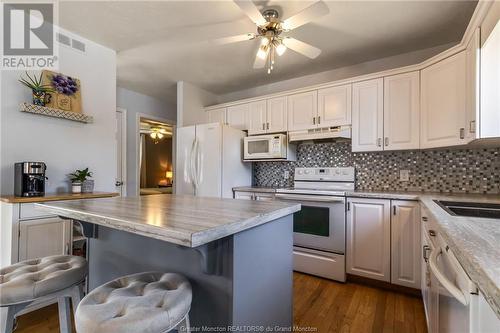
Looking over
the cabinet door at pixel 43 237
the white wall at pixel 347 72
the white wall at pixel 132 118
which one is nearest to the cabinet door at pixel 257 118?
the white wall at pixel 347 72

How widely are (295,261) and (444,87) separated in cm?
220

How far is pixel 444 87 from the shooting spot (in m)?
2.10

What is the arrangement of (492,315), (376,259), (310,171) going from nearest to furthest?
1. (492,315)
2. (376,259)
3. (310,171)

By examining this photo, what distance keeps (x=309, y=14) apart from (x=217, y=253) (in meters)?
1.59

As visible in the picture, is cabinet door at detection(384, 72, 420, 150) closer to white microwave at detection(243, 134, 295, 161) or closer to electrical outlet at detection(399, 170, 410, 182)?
electrical outlet at detection(399, 170, 410, 182)

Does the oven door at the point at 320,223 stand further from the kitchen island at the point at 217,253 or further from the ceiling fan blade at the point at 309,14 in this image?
the ceiling fan blade at the point at 309,14

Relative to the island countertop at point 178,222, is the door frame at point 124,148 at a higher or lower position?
higher

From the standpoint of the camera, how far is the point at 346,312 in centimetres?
190

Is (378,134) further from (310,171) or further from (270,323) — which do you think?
(270,323)

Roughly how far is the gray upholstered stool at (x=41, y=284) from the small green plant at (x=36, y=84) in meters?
1.68

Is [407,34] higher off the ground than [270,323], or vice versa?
[407,34]

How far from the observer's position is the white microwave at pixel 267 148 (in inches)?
122

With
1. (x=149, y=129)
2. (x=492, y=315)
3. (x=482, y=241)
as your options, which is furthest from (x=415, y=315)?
(x=149, y=129)

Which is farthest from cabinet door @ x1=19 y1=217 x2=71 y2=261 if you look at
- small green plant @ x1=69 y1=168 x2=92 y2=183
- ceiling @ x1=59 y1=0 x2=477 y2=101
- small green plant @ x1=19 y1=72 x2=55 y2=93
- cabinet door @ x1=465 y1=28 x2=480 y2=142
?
cabinet door @ x1=465 y1=28 x2=480 y2=142
